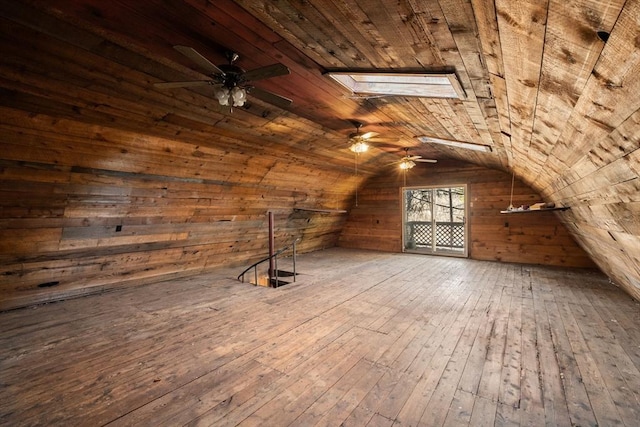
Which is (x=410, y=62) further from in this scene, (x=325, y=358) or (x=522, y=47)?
(x=325, y=358)

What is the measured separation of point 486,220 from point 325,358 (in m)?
6.39

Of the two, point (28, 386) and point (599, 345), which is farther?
point (599, 345)

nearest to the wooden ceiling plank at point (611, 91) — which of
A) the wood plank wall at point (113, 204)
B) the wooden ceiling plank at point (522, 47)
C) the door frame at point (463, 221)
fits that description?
the wooden ceiling plank at point (522, 47)

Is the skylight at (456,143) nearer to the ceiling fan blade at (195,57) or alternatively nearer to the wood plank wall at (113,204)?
the wood plank wall at (113,204)

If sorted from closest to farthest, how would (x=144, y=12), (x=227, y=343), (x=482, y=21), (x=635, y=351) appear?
(x=482, y=21) < (x=144, y=12) < (x=635, y=351) < (x=227, y=343)

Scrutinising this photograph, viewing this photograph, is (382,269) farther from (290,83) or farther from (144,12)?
→ (144,12)

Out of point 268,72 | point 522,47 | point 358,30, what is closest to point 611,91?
point 522,47

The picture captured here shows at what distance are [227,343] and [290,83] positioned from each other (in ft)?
8.54

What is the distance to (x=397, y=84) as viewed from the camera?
261 cm

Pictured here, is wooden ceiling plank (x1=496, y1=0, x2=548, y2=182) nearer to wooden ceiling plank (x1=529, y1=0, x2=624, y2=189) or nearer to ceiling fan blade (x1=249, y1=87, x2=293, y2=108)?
wooden ceiling plank (x1=529, y1=0, x2=624, y2=189)

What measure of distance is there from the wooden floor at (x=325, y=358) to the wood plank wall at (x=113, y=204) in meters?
0.49

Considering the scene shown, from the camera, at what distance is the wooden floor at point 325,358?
1846 millimetres

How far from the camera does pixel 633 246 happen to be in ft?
8.49

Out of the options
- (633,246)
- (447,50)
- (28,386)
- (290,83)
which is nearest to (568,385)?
(633,246)
